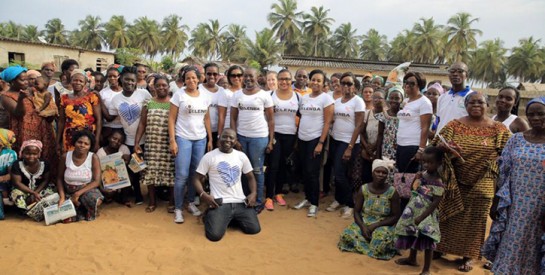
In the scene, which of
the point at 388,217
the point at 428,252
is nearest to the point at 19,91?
the point at 388,217

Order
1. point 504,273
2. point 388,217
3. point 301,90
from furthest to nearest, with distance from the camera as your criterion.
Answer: point 301,90 → point 388,217 → point 504,273

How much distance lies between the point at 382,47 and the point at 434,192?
5279cm

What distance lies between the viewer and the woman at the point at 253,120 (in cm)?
504

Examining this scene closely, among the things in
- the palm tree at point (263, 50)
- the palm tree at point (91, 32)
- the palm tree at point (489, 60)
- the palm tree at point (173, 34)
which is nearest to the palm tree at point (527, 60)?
the palm tree at point (489, 60)

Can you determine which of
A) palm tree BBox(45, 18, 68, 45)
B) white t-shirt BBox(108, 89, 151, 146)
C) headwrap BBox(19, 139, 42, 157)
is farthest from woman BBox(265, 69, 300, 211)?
palm tree BBox(45, 18, 68, 45)

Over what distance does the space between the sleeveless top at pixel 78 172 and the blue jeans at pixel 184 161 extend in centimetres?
115

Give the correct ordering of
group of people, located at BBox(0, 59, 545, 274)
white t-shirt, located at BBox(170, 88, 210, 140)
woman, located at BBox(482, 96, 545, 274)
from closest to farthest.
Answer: woman, located at BBox(482, 96, 545, 274), group of people, located at BBox(0, 59, 545, 274), white t-shirt, located at BBox(170, 88, 210, 140)

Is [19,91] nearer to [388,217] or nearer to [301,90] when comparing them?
[301,90]

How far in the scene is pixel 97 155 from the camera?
517 cm

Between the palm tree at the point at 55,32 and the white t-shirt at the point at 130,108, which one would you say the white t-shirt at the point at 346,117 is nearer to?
the white t-shirt at the point at 130,108

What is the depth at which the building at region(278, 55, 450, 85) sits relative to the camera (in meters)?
28.6

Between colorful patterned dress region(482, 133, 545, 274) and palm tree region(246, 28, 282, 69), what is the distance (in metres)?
36.8

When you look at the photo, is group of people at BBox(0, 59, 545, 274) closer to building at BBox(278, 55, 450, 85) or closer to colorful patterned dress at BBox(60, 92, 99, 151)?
colorful patterned dress at BBox(60, 92, 99, 151)

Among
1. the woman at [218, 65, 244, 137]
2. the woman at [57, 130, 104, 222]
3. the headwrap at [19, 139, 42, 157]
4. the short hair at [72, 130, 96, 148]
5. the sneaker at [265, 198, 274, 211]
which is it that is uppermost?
the woman at [218, 65, 244, 137]
